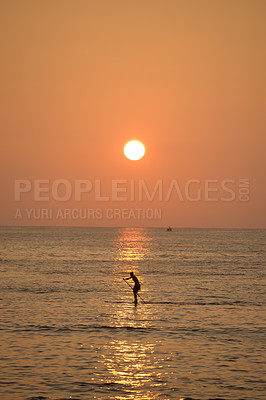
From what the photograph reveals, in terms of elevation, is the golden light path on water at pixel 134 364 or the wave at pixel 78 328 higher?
the wave at pixel 78 328

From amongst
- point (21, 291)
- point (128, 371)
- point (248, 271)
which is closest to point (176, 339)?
point (128, 371)

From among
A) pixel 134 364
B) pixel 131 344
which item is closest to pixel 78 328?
pixel 131 344

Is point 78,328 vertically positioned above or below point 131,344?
above

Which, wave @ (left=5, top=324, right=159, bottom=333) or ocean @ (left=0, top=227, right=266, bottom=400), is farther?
wave @ (left=5, top=324, right=159, bottom=333)

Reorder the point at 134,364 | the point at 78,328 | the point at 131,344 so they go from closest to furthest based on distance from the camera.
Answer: the point at 134,364
the point at 131,344
the point at 78,328

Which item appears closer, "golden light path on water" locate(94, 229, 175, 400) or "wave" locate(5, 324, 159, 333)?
"golden light path on water" locate(94, 229, 175, 400)

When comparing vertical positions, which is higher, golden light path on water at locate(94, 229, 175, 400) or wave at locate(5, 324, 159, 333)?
wave at locate(5, 324, 159, 333)

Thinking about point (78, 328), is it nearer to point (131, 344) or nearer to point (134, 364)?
point (131, 344)

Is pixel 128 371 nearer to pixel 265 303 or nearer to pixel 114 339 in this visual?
pixel 114 339

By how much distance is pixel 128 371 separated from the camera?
1844 centimetres

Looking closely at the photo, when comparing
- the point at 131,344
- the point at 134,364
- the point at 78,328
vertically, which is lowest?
the point at 134,364

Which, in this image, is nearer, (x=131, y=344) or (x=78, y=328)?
(x=131, y=344)

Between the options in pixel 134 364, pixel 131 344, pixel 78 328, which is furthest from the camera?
pixel 78 328

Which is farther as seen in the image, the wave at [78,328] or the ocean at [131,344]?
the wave at [78,328]
